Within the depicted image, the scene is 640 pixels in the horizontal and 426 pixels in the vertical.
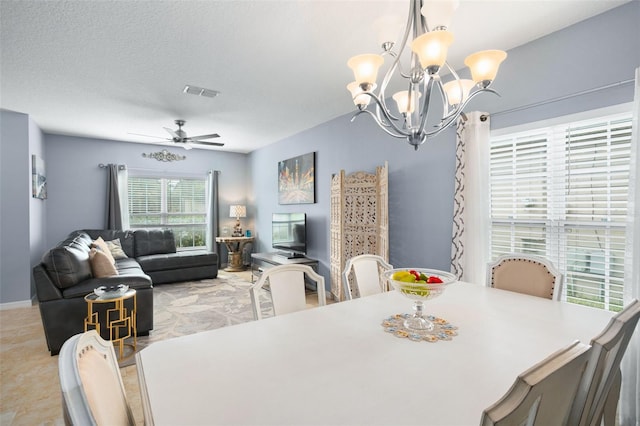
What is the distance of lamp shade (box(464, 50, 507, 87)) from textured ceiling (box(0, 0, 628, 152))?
77 centimetres

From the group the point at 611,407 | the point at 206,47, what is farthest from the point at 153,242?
the point at 611,407

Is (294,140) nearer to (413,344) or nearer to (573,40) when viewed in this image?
(573,40)

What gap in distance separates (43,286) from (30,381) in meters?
0.79

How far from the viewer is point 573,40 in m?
2.24

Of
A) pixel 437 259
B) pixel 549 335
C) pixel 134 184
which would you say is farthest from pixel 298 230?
pixel 549 335

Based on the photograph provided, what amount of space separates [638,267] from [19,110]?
6559 millimetres

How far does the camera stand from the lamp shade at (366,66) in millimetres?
1563

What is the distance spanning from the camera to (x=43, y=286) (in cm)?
276

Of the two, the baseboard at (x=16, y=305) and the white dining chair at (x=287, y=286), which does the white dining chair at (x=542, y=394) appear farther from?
the baseboard at (x=16, y=305)

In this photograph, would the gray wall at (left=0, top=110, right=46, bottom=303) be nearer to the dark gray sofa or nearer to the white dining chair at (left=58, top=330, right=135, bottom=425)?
the dark gray sofa

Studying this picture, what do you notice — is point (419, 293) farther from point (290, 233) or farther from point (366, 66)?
point (290, 233)

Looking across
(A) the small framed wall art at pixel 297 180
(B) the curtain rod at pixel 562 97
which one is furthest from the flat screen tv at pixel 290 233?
(B) the curtain rod at pixel 562 97

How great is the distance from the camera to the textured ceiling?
6.74ft

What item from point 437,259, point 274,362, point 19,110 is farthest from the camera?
point 19,110
